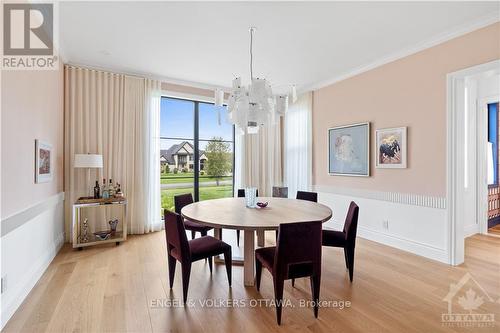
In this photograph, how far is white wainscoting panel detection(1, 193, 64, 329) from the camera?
204 cm

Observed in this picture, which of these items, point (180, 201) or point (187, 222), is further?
point (180, 201)

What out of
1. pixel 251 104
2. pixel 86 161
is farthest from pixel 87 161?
pixel 251 104

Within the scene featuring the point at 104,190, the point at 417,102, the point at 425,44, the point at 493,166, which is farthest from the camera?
the point at 493,166

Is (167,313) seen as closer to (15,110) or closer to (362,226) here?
(15,110)

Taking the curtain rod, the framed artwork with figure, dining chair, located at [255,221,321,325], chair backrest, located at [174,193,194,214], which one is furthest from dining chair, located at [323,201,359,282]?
the curtain rod

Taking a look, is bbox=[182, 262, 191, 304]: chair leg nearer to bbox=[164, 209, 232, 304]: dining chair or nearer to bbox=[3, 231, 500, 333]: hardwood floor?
bbox=[164, 209, 232, 304]: dining chair

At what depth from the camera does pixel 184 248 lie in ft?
7.24

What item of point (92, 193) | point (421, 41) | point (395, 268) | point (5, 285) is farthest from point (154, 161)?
point (421, 41)

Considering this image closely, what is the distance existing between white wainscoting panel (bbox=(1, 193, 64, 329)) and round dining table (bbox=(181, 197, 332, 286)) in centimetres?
146

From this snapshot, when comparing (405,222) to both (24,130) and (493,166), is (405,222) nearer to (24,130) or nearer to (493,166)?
(493,166)

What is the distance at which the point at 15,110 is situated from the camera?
219 cm

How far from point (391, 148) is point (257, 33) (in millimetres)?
2559

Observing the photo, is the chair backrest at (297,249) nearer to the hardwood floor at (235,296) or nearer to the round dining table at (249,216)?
the round dining table at (249,216)

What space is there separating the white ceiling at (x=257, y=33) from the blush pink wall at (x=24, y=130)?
0.78 metres
